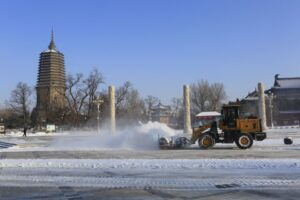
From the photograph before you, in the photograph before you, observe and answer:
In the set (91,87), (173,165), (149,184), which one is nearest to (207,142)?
(173,165)

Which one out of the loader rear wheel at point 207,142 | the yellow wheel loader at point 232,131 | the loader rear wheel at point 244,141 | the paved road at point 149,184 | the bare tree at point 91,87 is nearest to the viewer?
the paved road at point 149,184

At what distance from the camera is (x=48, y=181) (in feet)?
43.0

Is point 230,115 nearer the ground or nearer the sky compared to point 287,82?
nearer the ground

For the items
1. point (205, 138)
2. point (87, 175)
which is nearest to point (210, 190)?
point (87, 175)

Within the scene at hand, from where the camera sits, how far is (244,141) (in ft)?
84.9

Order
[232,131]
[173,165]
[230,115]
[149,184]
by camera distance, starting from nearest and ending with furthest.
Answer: [149,184] → [173,165] → [232,131] → [230,115]

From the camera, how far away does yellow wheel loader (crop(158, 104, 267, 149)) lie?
25969 millimetres

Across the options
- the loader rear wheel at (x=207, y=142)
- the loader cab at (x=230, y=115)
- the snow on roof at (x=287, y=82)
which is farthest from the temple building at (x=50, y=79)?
the loader cab at (x=230, y=115)

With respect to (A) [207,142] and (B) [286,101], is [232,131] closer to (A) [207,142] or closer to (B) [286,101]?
(A) [207,142]

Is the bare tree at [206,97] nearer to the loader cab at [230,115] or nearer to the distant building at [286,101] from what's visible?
the distant building at [286,101]

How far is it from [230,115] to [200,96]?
307ft

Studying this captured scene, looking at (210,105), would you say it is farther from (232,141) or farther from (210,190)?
(210,190)

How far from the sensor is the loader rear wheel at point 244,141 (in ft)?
84.5

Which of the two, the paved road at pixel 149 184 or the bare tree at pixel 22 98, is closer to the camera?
the paved road at pixel 149 184
